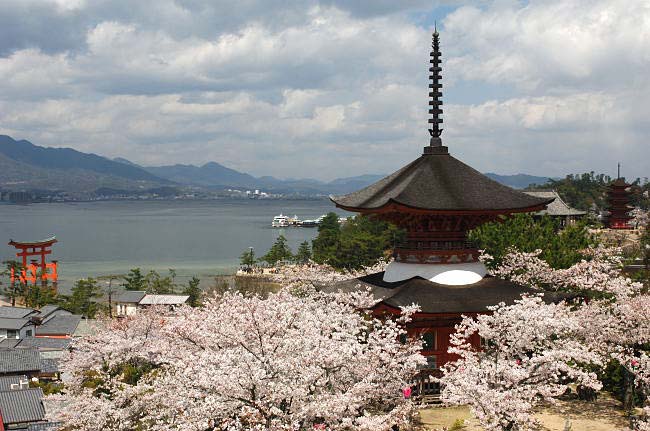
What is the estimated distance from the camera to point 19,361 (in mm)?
29438

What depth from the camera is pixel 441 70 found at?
18891 millimetres

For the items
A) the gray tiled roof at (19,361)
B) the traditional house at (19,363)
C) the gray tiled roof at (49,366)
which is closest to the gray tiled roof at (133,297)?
the gray tiled roof at (49,366)

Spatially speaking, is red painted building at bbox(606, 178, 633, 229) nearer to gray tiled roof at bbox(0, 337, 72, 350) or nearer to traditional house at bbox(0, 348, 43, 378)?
gray tiled roof at bbox(0, 337, 72, 350)

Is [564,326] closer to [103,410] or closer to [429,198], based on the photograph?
[429,198]

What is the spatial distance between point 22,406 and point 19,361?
7142mm

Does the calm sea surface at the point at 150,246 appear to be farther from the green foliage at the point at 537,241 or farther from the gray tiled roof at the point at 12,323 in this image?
the green foliage at the point at 537,241

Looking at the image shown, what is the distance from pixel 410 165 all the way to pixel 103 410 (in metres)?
10.7

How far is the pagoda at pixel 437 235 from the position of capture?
15805 millimetres

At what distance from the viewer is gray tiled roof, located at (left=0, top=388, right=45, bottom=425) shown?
22562mm

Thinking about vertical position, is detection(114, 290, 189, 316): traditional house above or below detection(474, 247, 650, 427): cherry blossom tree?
below

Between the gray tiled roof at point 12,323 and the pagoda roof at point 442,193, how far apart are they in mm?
27444

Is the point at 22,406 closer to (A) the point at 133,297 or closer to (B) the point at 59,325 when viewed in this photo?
(B) the point at 59,325

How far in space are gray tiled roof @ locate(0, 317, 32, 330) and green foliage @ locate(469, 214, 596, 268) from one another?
2767cm

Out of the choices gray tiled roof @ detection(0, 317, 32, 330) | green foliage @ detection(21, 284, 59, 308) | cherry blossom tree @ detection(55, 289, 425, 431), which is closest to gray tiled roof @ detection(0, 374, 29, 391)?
cherry blossom tree @ detection(55, 289, 425, 431)
